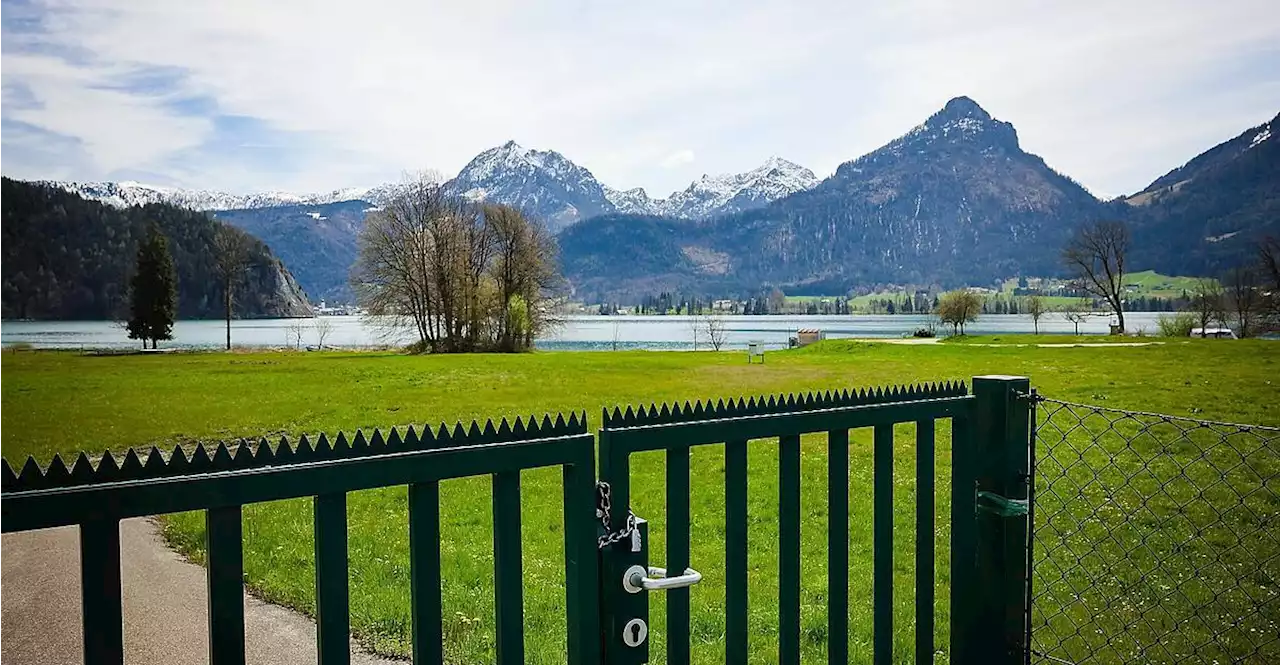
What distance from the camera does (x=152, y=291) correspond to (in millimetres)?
44469

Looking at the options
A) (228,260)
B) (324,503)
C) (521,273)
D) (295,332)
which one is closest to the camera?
(324,503)

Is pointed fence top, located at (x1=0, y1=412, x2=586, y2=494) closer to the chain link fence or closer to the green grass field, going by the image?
the chain link fence

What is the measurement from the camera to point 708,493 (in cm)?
1005

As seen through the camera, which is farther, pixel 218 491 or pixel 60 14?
pixel 60 14

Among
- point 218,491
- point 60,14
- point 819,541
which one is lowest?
point 819,541

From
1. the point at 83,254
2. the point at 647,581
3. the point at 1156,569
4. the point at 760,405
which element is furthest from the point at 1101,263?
the point at 647,581

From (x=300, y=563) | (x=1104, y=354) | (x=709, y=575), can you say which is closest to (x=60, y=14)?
(x=300, y=563)

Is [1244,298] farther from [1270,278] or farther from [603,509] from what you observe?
[603,509]

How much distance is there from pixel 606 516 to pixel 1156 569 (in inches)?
256

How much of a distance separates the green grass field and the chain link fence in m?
0.97

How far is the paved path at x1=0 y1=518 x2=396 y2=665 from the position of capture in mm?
5031

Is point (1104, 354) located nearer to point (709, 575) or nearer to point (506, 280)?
point (709, 575)

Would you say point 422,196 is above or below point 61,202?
above

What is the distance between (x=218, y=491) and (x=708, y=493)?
27.8 ft
